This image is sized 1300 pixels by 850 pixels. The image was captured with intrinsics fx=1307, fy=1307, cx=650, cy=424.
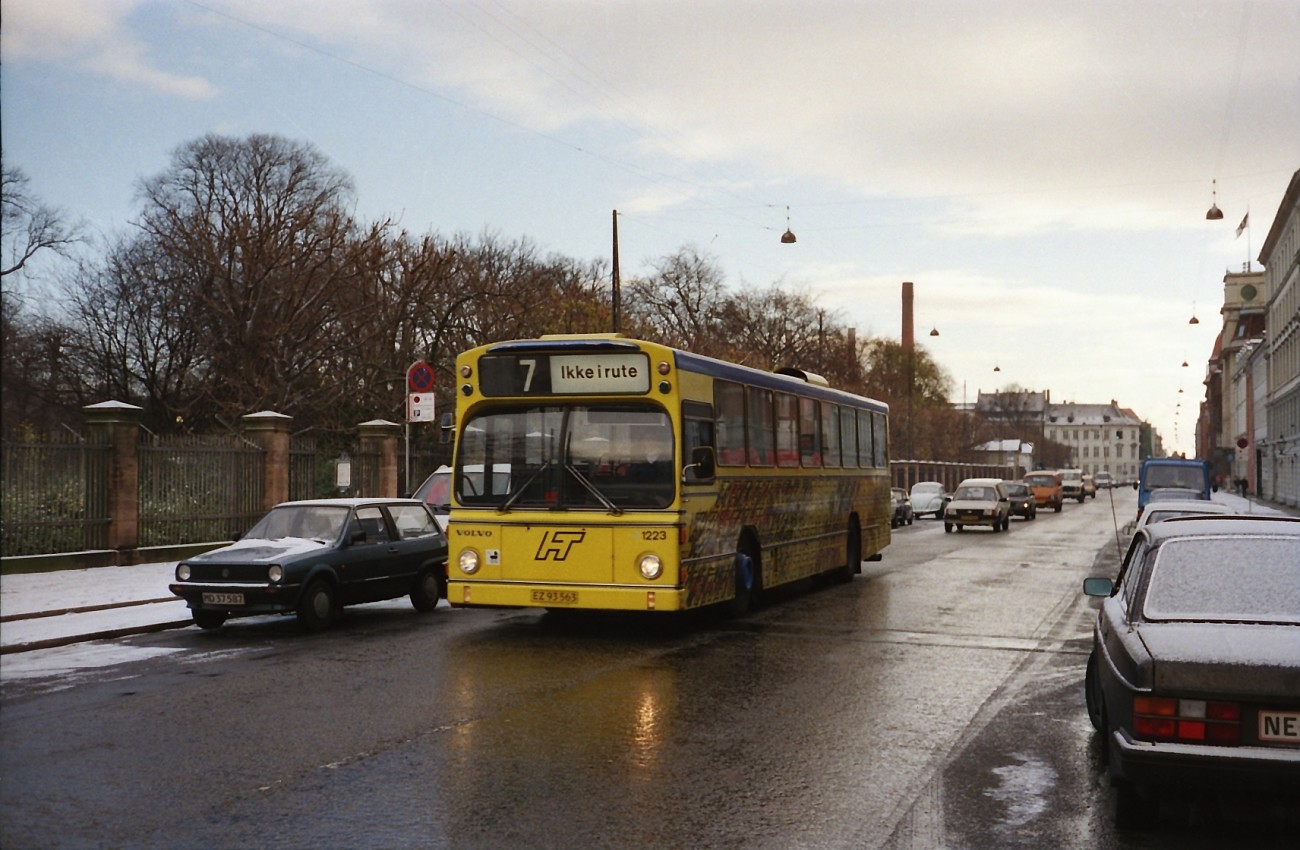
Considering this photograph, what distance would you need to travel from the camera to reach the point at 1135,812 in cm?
630

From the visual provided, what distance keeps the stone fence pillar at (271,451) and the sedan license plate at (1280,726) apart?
21.1 meters

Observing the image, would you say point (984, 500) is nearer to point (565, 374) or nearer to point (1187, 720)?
point (565, 374)

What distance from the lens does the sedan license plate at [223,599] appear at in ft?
44.8

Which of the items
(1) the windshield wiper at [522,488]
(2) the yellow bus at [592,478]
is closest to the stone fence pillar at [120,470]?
(2) the yellow bus at [592,478]

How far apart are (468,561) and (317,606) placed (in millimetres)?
1988

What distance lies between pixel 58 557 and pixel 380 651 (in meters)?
9.67

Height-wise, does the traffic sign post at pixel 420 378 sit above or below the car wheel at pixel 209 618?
above

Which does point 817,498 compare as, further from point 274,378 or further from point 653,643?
point 274,378

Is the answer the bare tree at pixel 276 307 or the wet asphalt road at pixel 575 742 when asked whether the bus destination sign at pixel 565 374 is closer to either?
the wet asphalt road at pixel 575 742

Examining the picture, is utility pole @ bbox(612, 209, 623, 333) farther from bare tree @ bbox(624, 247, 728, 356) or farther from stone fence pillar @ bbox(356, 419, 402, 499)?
bare tree @ bbox(624, 247, 728, 356)

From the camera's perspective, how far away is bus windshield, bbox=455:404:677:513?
508 inches

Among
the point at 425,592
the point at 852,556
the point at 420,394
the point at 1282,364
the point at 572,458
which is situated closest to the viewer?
the point at 572,458

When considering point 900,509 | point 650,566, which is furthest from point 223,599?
point 900,509

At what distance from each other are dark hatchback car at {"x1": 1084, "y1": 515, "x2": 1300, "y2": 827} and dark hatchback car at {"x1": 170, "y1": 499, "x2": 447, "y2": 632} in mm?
9297
